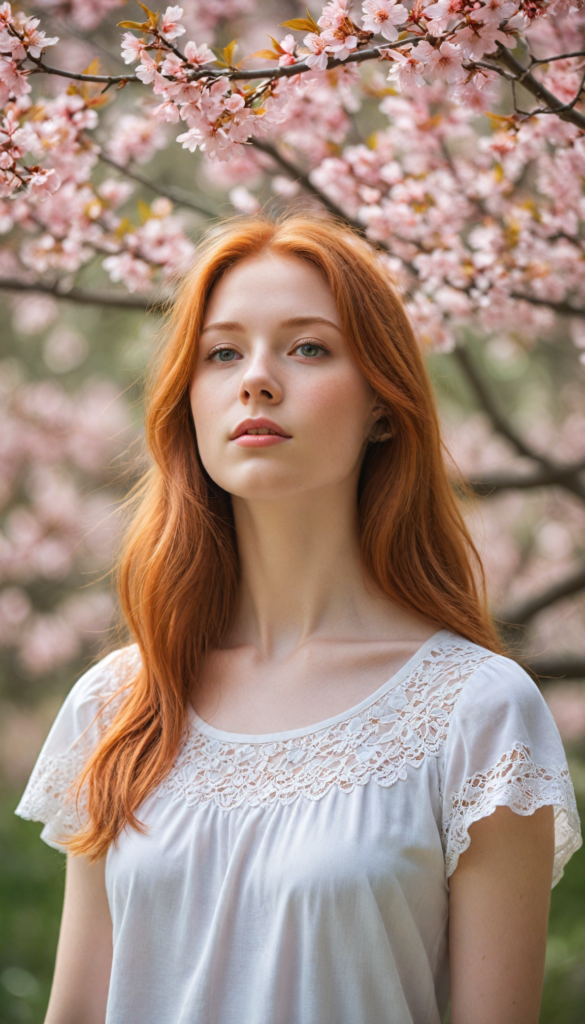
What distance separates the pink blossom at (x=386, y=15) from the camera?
1151 mm

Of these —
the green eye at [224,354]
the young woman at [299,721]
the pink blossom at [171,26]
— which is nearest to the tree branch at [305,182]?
the young woman at [299,721]

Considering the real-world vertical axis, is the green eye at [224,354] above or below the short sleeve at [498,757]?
above

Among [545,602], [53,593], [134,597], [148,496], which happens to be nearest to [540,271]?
[545,602]

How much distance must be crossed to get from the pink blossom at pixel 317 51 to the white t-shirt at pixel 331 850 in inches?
34.2

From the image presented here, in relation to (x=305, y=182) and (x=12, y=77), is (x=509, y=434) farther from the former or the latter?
(x=12, y=77)

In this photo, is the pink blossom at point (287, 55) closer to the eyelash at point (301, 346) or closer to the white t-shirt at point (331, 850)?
the eyelash at point (301, 346)

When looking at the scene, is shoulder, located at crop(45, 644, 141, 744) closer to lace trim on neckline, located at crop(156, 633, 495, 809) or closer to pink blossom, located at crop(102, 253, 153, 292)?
lace trim on neckline, located at crop(156, 633, 495, 809)

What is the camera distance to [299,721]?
1.41 meters

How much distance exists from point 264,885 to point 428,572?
1.94ft

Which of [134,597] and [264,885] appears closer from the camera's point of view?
[264,885]

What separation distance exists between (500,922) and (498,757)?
0.72ft

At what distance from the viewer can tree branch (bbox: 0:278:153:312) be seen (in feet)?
7.26

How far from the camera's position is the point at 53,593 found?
520 cm

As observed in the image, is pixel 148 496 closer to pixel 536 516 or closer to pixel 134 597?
pixel 134 597
